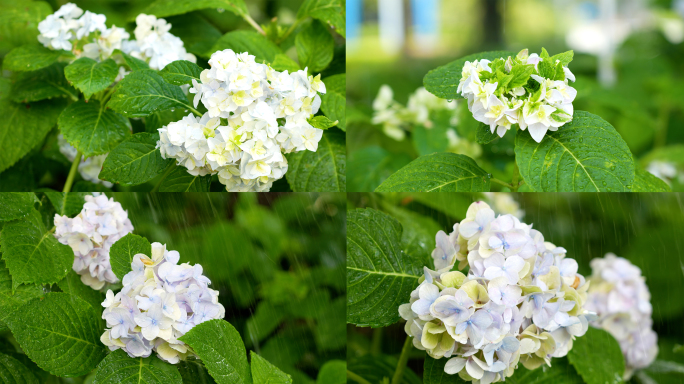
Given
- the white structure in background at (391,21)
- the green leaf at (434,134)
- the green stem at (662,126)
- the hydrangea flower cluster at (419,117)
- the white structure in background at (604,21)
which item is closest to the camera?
the green leaf at (434,134)

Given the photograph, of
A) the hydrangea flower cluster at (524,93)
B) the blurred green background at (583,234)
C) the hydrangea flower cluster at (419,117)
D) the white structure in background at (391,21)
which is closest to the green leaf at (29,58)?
the blurred green background at (583,234)

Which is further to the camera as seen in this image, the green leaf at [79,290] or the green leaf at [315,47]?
the green leaf at [315,47]

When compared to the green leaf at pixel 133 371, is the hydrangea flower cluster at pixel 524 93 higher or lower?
higher

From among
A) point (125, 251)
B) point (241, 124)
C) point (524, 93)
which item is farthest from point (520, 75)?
point (125, 251)

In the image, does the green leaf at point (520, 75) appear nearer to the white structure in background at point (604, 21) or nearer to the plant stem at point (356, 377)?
the plant stem at point (356, 377)

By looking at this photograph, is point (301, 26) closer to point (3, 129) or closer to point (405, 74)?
point (3, 129)

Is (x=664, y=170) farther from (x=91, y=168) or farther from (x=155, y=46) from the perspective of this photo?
(x=91, y=168)

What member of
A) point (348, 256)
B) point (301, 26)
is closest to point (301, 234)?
point (301, 26)
